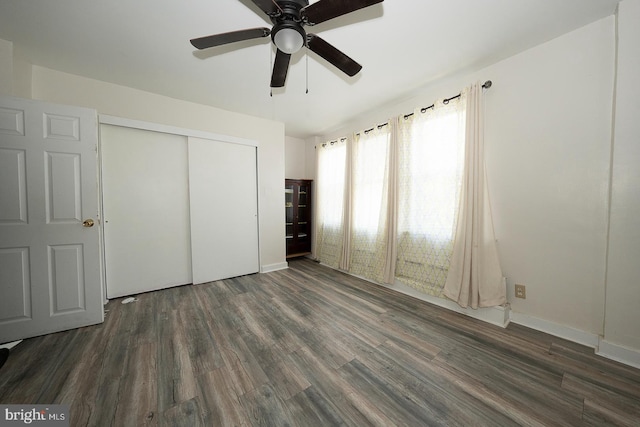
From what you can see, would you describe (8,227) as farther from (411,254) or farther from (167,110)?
(411,254)

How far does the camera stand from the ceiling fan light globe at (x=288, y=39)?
134 cm

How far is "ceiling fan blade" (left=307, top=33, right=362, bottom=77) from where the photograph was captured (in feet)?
4.71

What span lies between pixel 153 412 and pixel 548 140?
3506mm

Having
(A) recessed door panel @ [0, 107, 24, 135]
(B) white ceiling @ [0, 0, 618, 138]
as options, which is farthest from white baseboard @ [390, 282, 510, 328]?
(A) recessed door panel @ [0, 107, 24, 135]

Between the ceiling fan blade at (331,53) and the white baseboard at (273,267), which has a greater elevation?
the ceiling fan blade at (331,53)

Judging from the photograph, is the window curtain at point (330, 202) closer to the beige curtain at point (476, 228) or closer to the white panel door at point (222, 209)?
the white panel door at point (222, 209)

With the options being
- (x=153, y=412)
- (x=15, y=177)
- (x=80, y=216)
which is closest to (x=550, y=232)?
(x=153, y=412)

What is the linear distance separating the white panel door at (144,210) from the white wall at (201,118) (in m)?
0.25

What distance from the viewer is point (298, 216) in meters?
4.43

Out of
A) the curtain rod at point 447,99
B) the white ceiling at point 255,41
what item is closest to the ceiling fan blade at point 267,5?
the white ceiling at point 255,41

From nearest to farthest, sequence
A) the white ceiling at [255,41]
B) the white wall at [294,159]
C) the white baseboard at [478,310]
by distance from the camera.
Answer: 1. the white ceiling at [255,41]
2. the white baseboard at [478,310]
3. the white wall at [294,159]

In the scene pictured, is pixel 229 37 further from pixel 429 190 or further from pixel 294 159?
pixel 294 159

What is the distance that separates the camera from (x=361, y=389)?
4.38 ft

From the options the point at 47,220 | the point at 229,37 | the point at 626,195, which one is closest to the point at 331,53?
the point at 229,37
